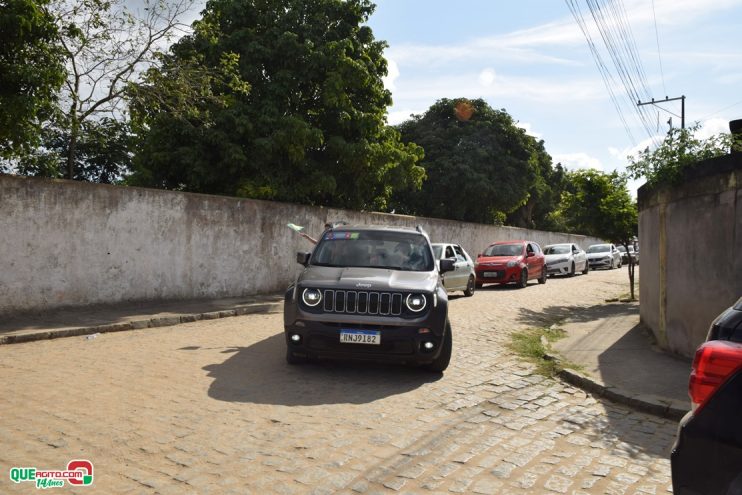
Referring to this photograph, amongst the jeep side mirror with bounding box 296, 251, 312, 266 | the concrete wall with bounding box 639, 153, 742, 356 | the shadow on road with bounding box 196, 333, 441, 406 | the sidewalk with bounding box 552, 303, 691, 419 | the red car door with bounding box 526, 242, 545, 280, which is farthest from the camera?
the red car door with bounding box 526, 242, 545, 280

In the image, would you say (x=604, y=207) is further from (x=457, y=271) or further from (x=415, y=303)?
(x=415, y=303)

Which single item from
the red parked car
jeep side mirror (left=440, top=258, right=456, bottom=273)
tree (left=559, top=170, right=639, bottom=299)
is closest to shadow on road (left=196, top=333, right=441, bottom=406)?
jeep side mirror (left=440, top=258, right=456, bottom=273)

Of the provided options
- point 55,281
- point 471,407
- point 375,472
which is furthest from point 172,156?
point 375,472

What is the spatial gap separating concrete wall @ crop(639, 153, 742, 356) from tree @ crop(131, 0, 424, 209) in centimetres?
1031

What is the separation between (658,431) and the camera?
18.2 feet

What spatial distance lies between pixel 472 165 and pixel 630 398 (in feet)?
94.5

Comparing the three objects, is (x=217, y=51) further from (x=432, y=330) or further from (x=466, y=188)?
(x=466, y=188)

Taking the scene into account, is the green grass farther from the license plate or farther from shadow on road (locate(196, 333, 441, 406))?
the license plate

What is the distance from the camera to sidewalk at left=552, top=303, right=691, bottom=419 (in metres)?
6.35

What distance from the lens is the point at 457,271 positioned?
17.0 m

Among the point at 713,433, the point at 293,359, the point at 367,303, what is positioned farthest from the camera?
the point at 293,359

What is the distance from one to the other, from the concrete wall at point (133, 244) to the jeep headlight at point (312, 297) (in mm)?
6497

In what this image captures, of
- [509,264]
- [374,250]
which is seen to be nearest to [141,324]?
[374,250]

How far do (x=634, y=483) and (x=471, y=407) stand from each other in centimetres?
203
